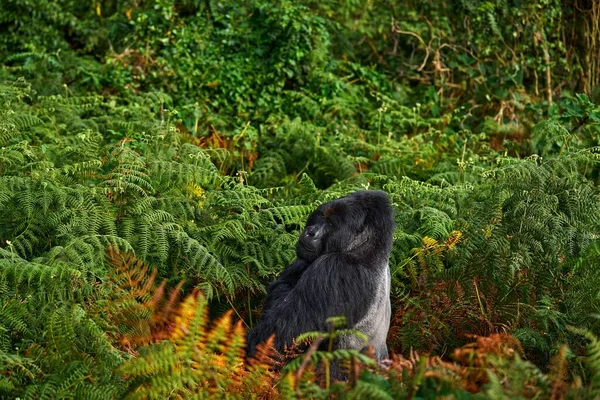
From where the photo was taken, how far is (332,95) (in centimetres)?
830

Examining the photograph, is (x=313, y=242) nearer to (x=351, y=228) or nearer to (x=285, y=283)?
(x=351, y=228)

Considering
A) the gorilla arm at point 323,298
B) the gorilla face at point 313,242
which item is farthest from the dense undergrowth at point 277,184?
the gorilla face at point 313,242

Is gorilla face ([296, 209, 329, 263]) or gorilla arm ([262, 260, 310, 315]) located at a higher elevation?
gorilla face ([296, 209, 329, 263])

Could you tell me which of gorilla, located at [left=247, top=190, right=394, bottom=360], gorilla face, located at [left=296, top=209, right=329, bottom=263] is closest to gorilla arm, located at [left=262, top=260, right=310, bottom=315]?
gorilla, located at [left=247, top=190, right=394, bottom=360]

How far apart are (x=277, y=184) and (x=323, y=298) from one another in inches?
121

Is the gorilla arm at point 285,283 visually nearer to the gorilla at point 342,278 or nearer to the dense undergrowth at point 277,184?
the gorilla at point 342,278

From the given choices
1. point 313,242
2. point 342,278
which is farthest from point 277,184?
point 342,278

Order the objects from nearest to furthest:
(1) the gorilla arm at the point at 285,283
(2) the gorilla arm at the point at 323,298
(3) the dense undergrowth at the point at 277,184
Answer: (3) the dense undergrowth at the point at 277,184
(2) the gorilla arm at the point at 323,298
(1) the gorilla arm at the point at 285,283

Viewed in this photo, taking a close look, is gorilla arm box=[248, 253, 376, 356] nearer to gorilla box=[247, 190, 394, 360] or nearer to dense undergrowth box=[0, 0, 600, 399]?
gorilla box=[247, 190, 394, 360]

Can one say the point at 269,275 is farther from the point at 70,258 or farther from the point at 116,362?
the point at 116,362

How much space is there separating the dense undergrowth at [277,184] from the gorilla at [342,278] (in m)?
0.20

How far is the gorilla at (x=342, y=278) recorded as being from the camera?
12.8 feet

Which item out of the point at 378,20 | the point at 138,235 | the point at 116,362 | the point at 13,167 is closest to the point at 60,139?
the point at 13,167

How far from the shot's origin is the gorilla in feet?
12.8
